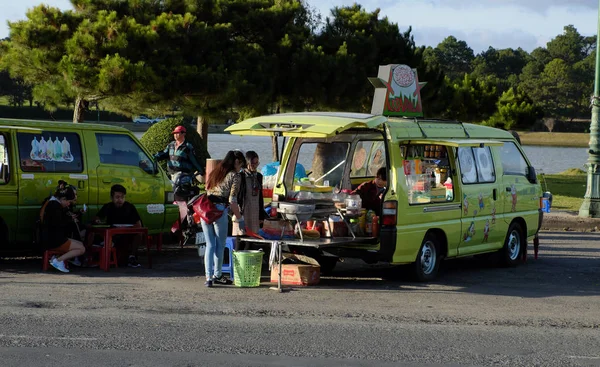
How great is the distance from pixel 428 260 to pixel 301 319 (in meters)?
3.26

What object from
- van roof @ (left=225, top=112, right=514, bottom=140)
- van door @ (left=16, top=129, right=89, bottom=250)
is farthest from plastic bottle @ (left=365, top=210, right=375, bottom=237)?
van door @ (left=16, top=129, right=89, bottom=250)

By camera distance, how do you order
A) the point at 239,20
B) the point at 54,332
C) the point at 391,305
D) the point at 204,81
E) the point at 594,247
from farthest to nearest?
the point at 239,20 → the point at 204,81 → the point at 594,247 → the point at 391,305 → the point at 54,332

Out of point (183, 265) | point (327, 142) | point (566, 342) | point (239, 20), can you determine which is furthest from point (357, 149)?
point (239, 20)

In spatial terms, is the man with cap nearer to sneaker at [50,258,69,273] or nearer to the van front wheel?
sneaker at [50,258,69,273]

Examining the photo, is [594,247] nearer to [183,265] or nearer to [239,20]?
[183,265]

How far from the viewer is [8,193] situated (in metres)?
11.8

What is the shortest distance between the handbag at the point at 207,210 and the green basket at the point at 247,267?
18.7 inches

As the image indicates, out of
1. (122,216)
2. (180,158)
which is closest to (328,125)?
(122,216)

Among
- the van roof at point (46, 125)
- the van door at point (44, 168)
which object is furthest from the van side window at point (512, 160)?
the van door at point (44, 168)

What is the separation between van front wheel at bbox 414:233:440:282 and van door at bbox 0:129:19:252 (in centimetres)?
516

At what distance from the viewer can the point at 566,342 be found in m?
8.10

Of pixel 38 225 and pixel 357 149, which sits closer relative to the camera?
pixel 38 225

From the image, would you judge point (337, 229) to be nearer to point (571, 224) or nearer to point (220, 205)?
point (220, 205)

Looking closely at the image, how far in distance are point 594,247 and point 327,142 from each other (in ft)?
19.4
